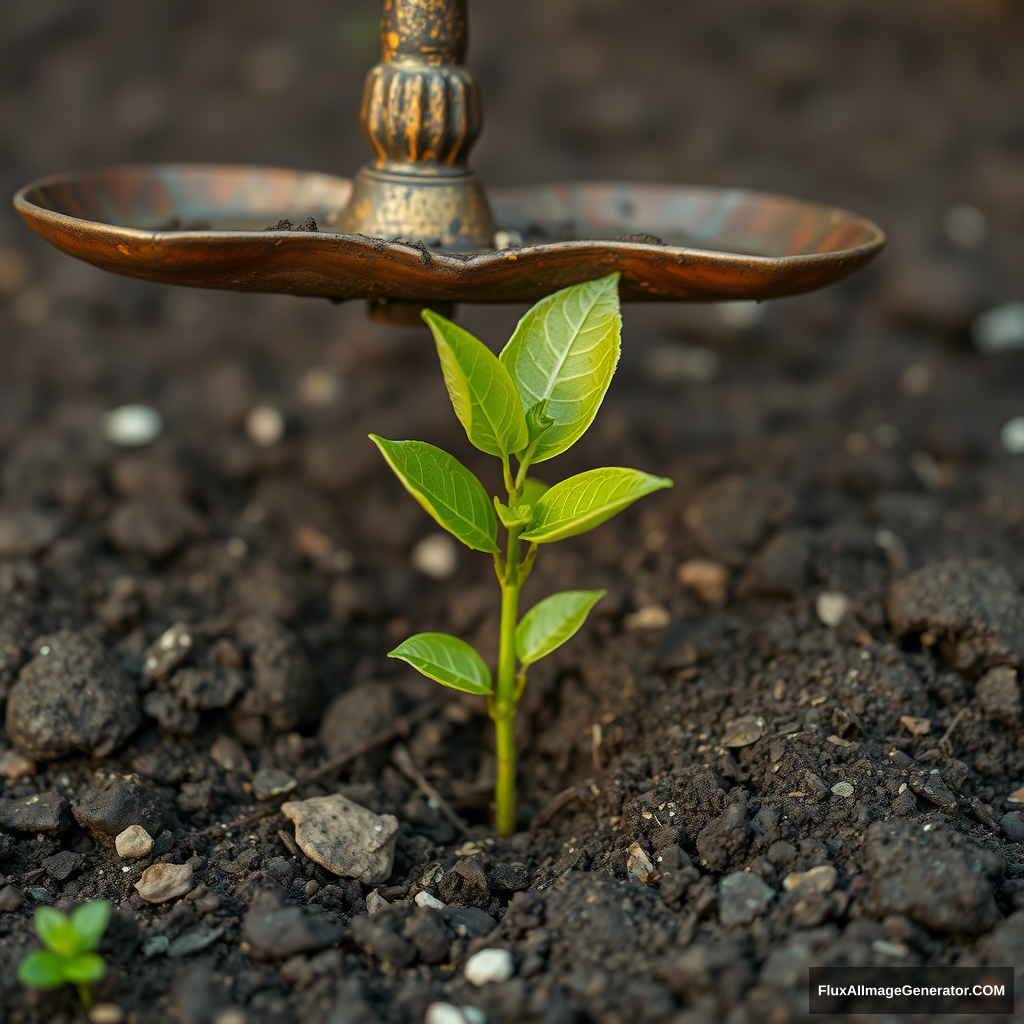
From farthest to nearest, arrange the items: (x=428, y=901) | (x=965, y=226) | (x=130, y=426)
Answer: (x=965, y=226)
(x=130, y=426)
(x=428, y=901)

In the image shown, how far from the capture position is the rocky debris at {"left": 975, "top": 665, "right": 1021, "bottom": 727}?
3.76ft

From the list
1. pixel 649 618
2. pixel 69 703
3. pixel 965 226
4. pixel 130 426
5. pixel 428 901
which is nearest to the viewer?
pixel 428 901

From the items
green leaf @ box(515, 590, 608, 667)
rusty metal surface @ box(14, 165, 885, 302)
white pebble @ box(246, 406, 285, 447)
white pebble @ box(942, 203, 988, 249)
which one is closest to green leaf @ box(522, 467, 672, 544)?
green leaf @ box(515, 590, 608, 667)

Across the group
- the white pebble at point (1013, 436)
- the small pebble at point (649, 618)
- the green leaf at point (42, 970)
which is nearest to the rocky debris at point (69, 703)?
the green leaf at point (42, 970)

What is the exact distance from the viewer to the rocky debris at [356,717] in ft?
4.17

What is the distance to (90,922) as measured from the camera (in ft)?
2.77

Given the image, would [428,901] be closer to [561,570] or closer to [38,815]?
[38,815]

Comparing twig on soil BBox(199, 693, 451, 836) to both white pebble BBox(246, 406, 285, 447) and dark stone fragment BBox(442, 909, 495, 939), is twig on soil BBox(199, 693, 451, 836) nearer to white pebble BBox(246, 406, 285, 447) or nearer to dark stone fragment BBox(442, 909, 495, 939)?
dark stone fragment BBox(442, 909, 495, 939)

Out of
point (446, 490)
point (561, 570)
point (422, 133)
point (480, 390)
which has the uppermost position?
point (422, 133)

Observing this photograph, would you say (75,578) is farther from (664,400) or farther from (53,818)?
(664,400)

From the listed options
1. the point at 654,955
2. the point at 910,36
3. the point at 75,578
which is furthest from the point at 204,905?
the point at 910,36

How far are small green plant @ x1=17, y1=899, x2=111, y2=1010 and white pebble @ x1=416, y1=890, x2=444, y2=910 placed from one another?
31cm

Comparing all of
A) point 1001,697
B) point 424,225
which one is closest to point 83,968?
point 424,225

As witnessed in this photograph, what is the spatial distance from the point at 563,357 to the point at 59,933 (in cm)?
71
